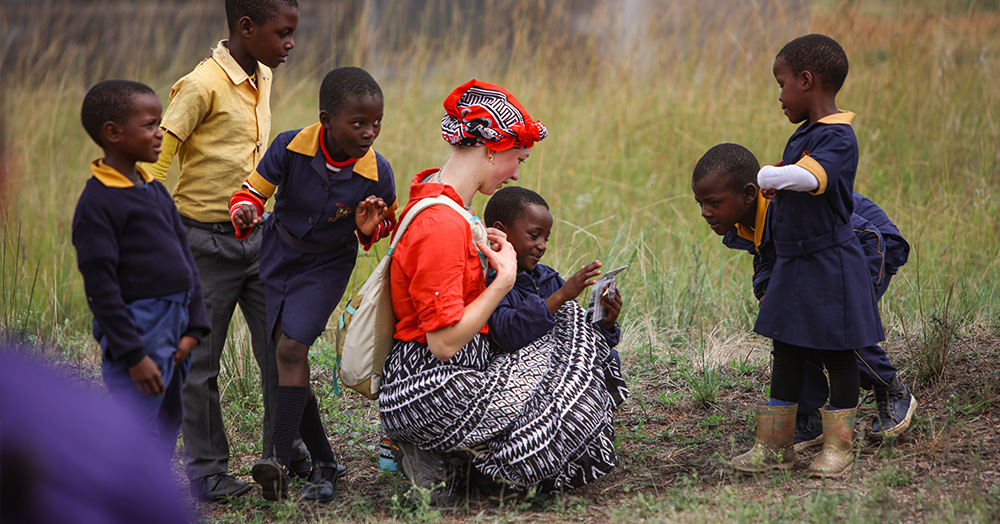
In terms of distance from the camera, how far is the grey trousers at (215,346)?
330 cm

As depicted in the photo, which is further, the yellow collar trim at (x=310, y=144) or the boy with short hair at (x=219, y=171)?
the boy with short hair at (x=219, y=171)

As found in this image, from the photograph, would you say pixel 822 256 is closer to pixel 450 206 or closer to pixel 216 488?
pixel 450 206

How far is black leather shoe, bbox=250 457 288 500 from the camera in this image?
297 centimetres

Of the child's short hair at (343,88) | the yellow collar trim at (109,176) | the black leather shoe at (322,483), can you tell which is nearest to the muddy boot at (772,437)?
the black leather shoe at (322,483)

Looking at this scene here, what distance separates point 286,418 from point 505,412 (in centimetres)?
82

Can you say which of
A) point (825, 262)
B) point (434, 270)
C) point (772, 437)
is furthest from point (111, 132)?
point (772, 437)

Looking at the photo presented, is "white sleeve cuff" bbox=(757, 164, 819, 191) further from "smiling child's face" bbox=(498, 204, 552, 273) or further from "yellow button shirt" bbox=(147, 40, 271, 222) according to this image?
"yellow button shirt" bbox=(147, 40, 271, 222)

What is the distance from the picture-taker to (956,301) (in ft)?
15.6

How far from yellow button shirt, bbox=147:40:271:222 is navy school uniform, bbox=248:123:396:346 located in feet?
0.92

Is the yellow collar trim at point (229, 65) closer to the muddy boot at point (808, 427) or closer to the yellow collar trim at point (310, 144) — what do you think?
the yellow collar trim at point (310, 144)

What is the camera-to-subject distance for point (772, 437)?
3.24 metres

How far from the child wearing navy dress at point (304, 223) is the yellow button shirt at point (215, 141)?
256mm

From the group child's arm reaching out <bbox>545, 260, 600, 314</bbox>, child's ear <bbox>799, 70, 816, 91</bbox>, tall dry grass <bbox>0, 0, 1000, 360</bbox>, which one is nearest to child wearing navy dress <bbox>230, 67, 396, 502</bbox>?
child's arm reaching out <bbox>545, 260, 600, 314</bbox>

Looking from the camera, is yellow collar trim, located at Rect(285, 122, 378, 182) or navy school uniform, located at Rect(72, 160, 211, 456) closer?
navy school uniform, located at Rect(72, 160, 211, 456)
